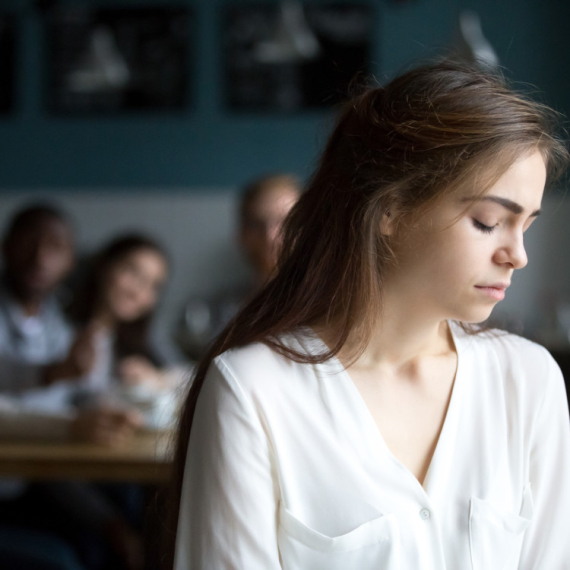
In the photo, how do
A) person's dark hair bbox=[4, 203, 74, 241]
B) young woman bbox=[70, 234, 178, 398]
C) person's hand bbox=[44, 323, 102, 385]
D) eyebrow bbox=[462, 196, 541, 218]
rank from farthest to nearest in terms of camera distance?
person's dark hair bbox=[4, 203, 74, 241]
young woman bbox=[70, 234, 178, 398]
person's hand bbox=[44, 323, 102, 385]
eyebrow bbox=[462, 196, 541, 218]

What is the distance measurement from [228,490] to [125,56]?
132 inches

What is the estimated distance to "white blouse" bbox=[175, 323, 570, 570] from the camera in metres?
0.77

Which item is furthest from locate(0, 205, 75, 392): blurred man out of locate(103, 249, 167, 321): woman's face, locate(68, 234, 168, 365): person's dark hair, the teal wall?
the teal wall

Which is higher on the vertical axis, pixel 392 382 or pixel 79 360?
pixel 392 382

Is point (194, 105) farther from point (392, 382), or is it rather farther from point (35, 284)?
point (392, 382)

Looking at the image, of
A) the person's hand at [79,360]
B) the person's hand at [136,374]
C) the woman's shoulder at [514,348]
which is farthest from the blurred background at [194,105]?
the woman's shoulder at [514,348]

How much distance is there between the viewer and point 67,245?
283 cm

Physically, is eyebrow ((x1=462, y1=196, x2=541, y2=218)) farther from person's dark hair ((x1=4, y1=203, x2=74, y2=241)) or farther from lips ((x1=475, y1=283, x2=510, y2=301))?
person's dark hair ((x1=4, y1=203, x2=74, y2=241))

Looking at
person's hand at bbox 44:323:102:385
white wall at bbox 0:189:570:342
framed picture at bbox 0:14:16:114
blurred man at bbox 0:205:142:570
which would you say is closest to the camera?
blurred man at bbox 0:205:142:570

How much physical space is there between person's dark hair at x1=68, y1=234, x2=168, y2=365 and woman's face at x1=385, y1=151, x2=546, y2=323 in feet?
6.31

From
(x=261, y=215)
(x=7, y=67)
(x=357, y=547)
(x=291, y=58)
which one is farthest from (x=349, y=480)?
(x=7, y=67)

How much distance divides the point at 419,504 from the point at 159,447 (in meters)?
0.78

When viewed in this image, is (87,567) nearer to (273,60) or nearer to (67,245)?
(67,245)

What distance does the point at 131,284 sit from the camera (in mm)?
2613
